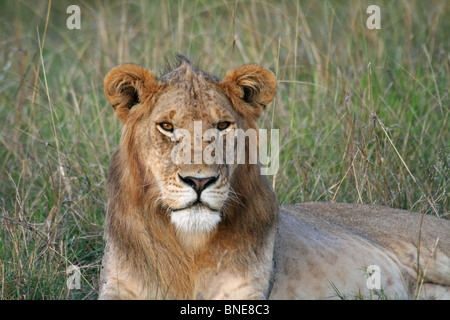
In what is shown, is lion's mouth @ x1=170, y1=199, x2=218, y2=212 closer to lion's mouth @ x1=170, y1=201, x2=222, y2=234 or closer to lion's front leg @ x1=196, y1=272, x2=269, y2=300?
lion's mouth @ x1=170, y1=201, x2=222, y2=234

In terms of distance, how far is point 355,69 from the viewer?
25.4 ft

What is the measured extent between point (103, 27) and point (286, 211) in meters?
4.85

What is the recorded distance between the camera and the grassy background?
18.6ft

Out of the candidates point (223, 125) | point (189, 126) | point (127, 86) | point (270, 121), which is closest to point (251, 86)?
point (223, 125)

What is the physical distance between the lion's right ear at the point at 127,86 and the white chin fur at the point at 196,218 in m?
0.69

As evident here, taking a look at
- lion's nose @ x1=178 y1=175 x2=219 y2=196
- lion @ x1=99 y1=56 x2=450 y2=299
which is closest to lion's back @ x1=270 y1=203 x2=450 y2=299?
lion @ x1=99 y1=56 x2=450 y2=299

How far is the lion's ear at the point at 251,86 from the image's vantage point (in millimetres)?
4316

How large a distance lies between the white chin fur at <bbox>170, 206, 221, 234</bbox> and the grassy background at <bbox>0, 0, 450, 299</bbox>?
4.02ft

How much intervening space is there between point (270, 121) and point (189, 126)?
3356mm

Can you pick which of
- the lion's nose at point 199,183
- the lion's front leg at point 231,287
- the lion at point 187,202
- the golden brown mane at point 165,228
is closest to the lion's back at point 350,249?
the lion at point 187,202

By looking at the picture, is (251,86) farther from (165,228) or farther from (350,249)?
(350,249)

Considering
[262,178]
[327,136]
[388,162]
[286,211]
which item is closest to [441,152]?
[388,162]

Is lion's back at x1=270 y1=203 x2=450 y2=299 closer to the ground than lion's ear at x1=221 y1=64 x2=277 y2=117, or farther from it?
closer to the ground

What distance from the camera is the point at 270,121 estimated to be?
24.1 feet
